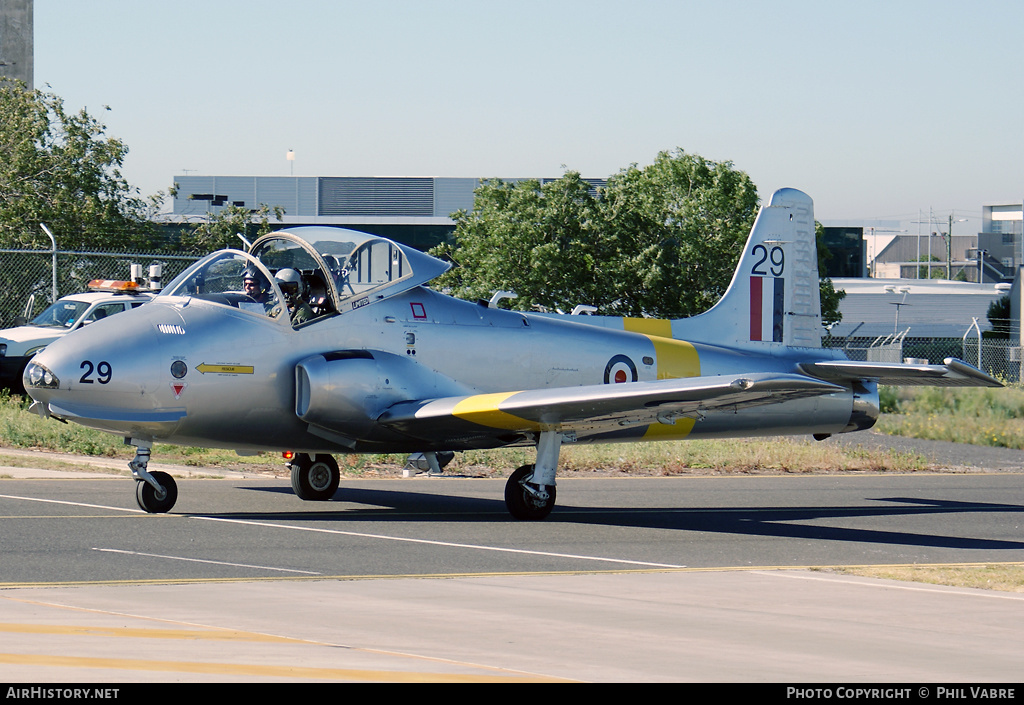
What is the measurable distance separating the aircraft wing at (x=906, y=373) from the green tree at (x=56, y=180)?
2766cm

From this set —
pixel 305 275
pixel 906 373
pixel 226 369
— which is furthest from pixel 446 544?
pixel 906 373

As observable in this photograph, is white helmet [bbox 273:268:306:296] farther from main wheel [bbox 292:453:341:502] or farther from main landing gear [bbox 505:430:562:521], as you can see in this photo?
main landing gear [bbox 505:430:562:521]

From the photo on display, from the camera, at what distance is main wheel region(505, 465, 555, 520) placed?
1421 centimetres

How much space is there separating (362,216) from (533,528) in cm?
7549

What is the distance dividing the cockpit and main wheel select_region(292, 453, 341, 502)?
2.38 metres

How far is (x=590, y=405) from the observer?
13227mm

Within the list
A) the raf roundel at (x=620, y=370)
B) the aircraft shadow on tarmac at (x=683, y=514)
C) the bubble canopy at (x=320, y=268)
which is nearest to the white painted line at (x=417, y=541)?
the aircraft shadow on tarmac at (x=683, y=514)

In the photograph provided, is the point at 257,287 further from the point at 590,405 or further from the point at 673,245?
the point at 673,245

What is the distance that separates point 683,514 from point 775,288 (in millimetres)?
4001

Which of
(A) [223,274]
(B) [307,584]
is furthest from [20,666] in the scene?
(A) [223,274]

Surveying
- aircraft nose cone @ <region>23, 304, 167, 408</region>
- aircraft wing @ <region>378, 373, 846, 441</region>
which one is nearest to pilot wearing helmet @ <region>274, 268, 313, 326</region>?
aircraft wing @ <region>378, 373, 846, 441</region>

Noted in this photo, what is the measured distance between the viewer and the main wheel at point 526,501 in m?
14.2

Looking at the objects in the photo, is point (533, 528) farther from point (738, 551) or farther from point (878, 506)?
point (878, 506)

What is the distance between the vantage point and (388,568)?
10.3 meters
